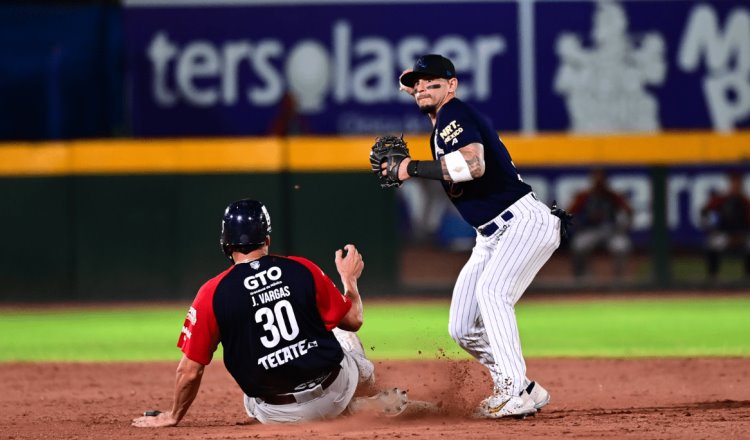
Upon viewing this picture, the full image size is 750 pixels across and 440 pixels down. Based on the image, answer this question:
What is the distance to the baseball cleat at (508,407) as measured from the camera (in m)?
5.88

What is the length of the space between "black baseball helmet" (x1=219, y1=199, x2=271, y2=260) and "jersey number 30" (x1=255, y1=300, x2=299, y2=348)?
1.03 feet

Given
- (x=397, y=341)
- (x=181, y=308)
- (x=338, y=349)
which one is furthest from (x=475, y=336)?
(x=181, y=308)

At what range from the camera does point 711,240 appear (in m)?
14.7

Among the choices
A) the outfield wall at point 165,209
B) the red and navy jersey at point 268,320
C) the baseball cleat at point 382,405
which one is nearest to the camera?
the red and navy jersey at point 268,320

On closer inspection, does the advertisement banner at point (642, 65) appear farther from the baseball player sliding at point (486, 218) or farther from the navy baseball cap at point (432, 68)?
the navy baseball cap at point (432, 68)

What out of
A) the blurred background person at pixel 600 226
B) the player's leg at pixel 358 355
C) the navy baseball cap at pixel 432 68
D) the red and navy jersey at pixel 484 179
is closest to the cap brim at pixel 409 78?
the navy baseball cap at pixel 432 68

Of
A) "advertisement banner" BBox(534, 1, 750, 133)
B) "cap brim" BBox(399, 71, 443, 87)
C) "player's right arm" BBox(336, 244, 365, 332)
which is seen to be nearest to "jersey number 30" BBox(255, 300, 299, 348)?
"player's right arm" BBox(336, 244, 365, 332)

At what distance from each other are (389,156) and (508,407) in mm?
1347

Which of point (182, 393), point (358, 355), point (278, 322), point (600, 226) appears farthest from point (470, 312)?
point (600, 226)

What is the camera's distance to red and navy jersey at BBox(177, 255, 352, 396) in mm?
5441

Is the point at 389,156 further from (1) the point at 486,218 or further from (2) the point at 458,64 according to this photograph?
(2) the point at 458,64

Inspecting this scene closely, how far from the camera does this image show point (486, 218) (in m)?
6.10

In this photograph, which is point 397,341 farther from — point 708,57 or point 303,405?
point 708,57

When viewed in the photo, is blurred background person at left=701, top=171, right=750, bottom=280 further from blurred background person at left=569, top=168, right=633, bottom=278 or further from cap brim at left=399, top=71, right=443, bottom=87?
cap brim at left=399, top=71, right=443, bottom=87
